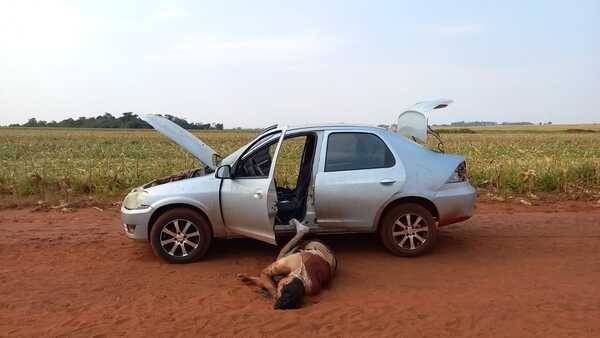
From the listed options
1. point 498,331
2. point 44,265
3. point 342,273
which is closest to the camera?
point 498,331

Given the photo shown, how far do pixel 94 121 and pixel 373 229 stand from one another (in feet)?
288

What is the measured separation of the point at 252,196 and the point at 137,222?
1521 millimetres

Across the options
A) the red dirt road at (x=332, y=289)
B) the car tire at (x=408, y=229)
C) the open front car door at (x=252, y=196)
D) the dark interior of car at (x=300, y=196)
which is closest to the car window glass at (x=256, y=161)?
the open front car door at (x=252, y=196)

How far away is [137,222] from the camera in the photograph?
6.35 meters

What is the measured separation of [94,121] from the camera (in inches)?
3396

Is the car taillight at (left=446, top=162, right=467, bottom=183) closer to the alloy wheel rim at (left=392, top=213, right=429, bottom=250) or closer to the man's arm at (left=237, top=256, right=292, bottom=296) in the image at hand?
the alloy wheel rim at (left=392, top=213, right=429, bottom=250)

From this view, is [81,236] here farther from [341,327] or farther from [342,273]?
[341,327]

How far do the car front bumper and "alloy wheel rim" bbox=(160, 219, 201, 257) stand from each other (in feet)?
0.77

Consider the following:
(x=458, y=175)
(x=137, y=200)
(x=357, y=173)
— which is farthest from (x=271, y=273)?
(x=458, y=175)

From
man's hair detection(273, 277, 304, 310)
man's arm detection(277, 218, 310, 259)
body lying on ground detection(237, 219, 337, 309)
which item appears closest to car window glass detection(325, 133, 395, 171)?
man's arm detection(277, 218, 310, 259)

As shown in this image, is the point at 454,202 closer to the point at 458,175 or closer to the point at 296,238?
the point at 458,175

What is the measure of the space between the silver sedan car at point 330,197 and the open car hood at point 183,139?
1.62ft

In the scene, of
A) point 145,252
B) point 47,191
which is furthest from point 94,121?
point 145,252

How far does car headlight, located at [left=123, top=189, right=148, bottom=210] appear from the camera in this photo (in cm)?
636
